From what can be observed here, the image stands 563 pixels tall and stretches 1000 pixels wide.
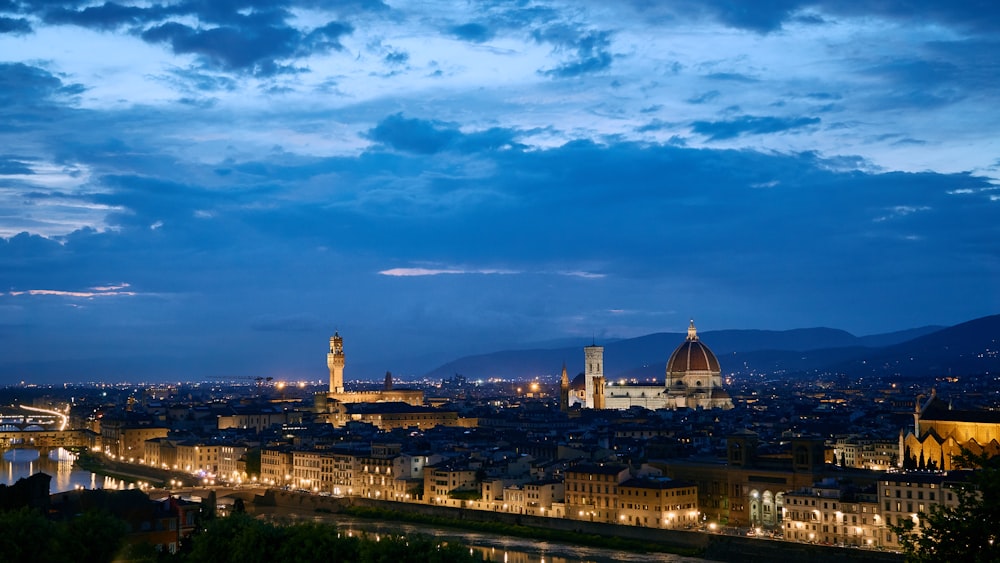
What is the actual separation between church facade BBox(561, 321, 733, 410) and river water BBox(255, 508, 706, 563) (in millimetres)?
48589

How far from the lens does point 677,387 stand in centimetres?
8956

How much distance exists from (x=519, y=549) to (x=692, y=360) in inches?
2216

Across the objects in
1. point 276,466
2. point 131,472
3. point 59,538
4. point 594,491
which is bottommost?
point 594,491

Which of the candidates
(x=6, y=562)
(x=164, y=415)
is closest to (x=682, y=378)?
(x=164, y=415)

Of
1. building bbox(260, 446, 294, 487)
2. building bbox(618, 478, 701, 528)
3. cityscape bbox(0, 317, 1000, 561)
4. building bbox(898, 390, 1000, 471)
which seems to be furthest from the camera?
building bbox(260, 446, 294, 487)

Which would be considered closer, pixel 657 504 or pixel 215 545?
pixel 215 545

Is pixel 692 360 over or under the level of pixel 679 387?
over

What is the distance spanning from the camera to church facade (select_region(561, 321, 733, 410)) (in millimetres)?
88125

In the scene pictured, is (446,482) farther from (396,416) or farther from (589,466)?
(396,416)

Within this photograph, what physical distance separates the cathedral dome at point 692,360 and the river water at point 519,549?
5082cm

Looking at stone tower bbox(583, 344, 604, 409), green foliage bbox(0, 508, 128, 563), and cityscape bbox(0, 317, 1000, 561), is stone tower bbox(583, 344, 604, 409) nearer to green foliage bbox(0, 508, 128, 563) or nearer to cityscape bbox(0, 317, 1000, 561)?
cityscape bbox(0, 317, 1000, 561)

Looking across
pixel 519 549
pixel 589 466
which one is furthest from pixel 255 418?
pixel 519 549

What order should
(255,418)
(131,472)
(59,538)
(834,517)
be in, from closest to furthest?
(59,538) < (834,517) < (131,472) < (255,418)

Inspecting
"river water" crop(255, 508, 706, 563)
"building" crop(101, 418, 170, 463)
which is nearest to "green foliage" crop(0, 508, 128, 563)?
"river water" crop(255, 508, 706, 563)
